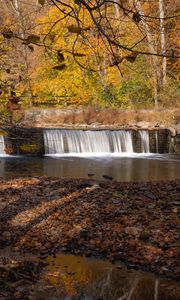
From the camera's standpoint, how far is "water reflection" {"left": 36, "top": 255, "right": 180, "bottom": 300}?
495 centimetres

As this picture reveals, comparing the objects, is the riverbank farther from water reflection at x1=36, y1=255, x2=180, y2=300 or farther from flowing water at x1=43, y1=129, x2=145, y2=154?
flowing water at x1=43, y1=129, x2=145, y2=154

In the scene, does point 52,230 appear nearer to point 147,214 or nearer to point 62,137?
point 147,214

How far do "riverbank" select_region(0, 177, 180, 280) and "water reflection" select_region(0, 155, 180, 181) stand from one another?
5700 millimetres

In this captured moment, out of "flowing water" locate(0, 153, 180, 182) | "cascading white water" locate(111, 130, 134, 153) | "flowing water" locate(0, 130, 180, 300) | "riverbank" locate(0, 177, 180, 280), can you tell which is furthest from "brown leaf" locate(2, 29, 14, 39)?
"cascading white water" locate(111, 130, 134, 153)

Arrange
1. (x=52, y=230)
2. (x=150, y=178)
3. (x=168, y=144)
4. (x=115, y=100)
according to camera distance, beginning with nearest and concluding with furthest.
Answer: (x=52, y=230)
(x=150, y=178)
(x=168, y=144)
(x=115, y=100)

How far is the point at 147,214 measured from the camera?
7758 millimetres

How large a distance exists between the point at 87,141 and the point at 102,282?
676 inches

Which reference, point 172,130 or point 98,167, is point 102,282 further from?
point 172,130

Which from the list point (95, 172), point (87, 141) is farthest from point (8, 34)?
point (87, 141)

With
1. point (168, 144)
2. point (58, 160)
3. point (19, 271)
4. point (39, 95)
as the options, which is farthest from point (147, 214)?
point (39, 95)

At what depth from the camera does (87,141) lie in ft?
73.4

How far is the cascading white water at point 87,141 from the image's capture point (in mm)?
22094

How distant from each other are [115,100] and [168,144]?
262 inches

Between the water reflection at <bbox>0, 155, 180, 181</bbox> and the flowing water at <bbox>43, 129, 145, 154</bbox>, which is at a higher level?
the flowing water at <bbox>43, 129, 145, 154</bbox>
